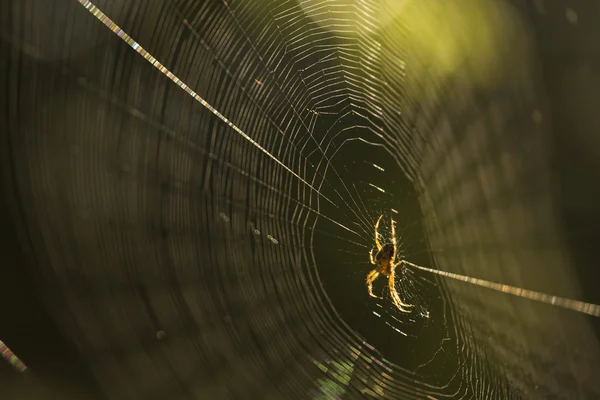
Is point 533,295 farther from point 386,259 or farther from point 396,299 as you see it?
point 386,259

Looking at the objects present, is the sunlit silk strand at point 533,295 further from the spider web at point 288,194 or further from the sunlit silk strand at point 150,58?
the sunlit silk strand at point 150,58

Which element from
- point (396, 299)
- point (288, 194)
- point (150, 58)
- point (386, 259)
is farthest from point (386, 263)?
point (150, 58)

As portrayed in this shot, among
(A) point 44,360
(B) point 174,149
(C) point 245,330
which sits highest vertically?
(B) point 174,149

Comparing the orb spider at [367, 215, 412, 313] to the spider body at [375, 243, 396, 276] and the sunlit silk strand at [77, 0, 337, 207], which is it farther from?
the sunlit silk strand at [77, 0, 337, 207]

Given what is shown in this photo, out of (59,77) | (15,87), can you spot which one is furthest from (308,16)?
(15,87)

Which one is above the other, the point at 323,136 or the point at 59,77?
the point at 323,136

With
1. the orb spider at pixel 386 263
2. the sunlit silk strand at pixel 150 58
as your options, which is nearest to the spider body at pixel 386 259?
the orb spider at pixel 386 263

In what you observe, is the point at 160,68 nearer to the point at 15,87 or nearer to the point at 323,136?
A: the point at 15,87
